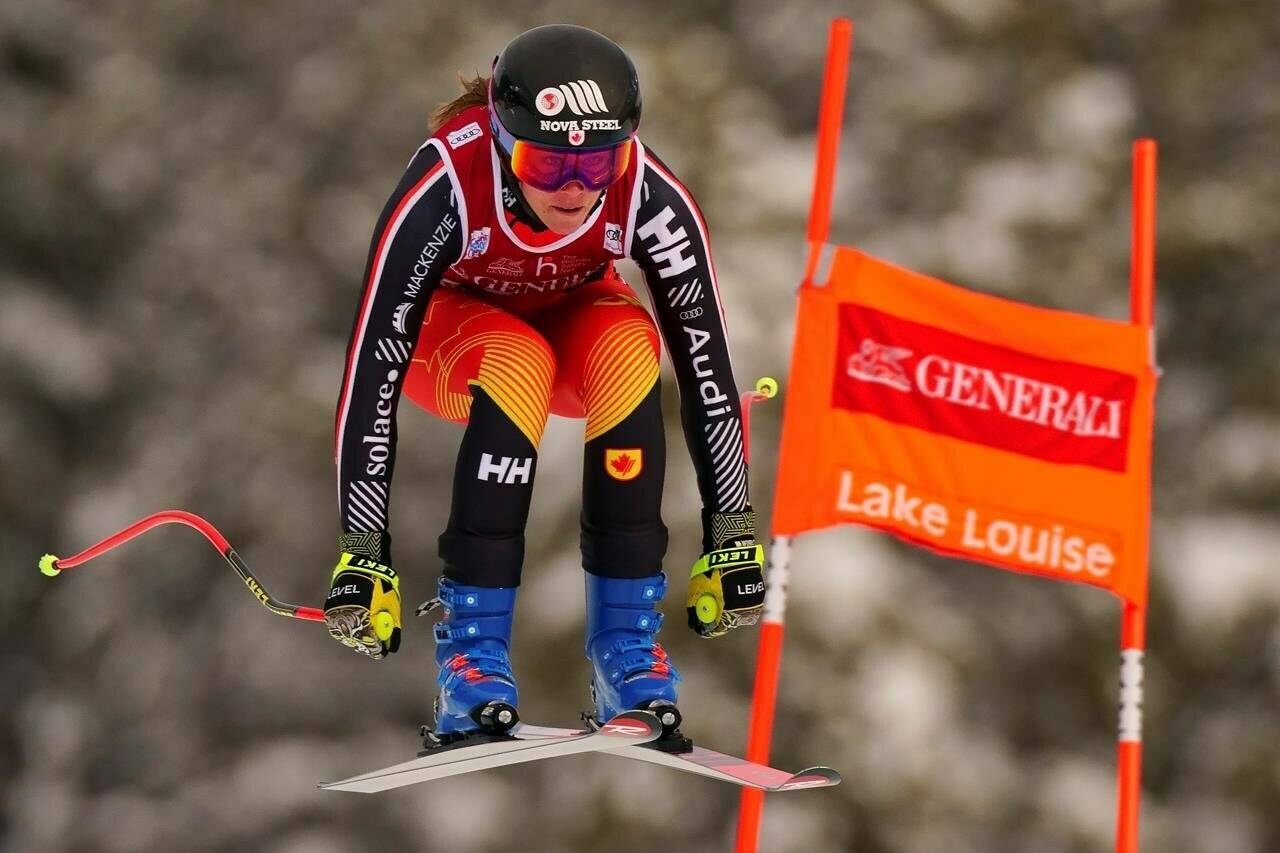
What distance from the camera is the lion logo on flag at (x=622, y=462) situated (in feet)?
12.5

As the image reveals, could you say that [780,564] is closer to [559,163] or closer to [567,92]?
[559,163]

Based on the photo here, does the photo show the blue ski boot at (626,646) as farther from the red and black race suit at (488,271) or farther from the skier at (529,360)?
the red and black race suit at (488,271)

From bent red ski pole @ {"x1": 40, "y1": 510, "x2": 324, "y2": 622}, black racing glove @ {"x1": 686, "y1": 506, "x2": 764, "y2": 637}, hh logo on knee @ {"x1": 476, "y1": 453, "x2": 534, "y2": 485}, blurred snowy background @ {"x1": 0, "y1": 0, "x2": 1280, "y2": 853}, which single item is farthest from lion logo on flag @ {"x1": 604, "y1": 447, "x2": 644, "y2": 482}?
blurred snowy background @ {"x1": 0, "y1": 0, "x2": 1280, "y2": 853}

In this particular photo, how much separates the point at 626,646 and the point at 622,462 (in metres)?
0.39

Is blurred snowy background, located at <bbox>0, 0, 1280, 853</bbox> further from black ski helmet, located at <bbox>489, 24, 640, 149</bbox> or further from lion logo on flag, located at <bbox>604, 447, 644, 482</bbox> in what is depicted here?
black ski helmet, located at <bbox>489, 24, 640, 149</bbox>

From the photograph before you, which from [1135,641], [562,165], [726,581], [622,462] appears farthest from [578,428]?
[1135,641]

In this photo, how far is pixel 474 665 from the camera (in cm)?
378

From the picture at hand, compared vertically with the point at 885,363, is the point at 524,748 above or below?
below

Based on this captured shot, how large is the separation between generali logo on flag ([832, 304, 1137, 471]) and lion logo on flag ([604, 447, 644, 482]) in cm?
49

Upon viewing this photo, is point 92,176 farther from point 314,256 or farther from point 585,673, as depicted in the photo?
point 585,673

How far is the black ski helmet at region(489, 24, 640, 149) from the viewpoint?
3605 millimetres

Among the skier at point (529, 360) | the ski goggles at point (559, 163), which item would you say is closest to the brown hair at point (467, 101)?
the skier at point (529, 360)

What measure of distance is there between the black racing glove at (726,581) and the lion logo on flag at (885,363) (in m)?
0.62

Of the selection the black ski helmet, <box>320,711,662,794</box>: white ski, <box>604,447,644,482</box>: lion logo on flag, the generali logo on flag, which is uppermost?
the black ski helmet
